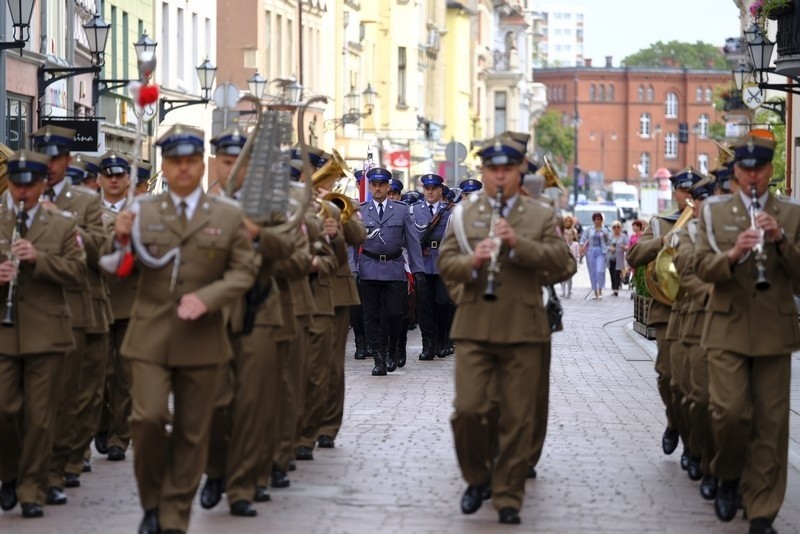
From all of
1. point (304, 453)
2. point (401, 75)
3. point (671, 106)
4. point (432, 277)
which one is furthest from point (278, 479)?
point (671, 106)

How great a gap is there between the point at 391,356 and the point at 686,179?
7592mm

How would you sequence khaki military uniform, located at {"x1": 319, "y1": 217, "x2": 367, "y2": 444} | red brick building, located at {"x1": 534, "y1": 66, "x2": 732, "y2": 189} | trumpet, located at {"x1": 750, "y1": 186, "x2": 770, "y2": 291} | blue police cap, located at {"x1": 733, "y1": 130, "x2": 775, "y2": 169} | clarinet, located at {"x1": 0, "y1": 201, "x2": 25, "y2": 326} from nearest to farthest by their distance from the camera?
trumpet, located at {"x1": 750, "y1": 186, "x2": 770, "y2": 291} < blue police cap, located at {"x1": 733, "y1": 130, "x2": 775, "y2": 169} < clarinet, located at {"x1": 0, "y1": 201, "x2": 25, "y2": 326} < khaki military uniform, located at {"x1": 319, "y1": 217, "x2": 367, "y2": 444} < red brick building, located at {"x1": 534, "y1": 66, "x2": 732, "y2": 189}

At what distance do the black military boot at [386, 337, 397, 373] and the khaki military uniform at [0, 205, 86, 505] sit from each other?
10050 millimetres

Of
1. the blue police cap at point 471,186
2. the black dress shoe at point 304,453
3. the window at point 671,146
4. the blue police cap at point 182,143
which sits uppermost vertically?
the window at point 671,146

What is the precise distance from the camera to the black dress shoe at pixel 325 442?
14438 mm

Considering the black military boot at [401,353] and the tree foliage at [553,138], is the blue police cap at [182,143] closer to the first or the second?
the black military boot at [401,353]

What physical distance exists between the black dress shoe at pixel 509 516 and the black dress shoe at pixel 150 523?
1.98 meters

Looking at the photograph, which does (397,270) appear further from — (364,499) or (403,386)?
(364,499)

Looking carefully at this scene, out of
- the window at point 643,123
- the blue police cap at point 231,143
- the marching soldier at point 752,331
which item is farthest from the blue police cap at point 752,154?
the window at point 643,123

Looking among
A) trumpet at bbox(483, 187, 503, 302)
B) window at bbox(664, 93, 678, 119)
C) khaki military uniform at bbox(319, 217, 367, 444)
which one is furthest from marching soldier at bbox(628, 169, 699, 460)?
window at bbox(664, 93, 678, 119)

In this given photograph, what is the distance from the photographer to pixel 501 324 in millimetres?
11062

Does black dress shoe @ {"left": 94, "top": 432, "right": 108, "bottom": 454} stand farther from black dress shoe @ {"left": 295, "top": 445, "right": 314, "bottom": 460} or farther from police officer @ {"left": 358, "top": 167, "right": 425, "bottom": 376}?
police officer @ {"left": 358, "top": 167, "right": 425, "bottom": 376}

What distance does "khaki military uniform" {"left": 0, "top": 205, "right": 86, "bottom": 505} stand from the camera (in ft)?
37.0

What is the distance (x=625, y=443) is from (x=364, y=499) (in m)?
3.73
